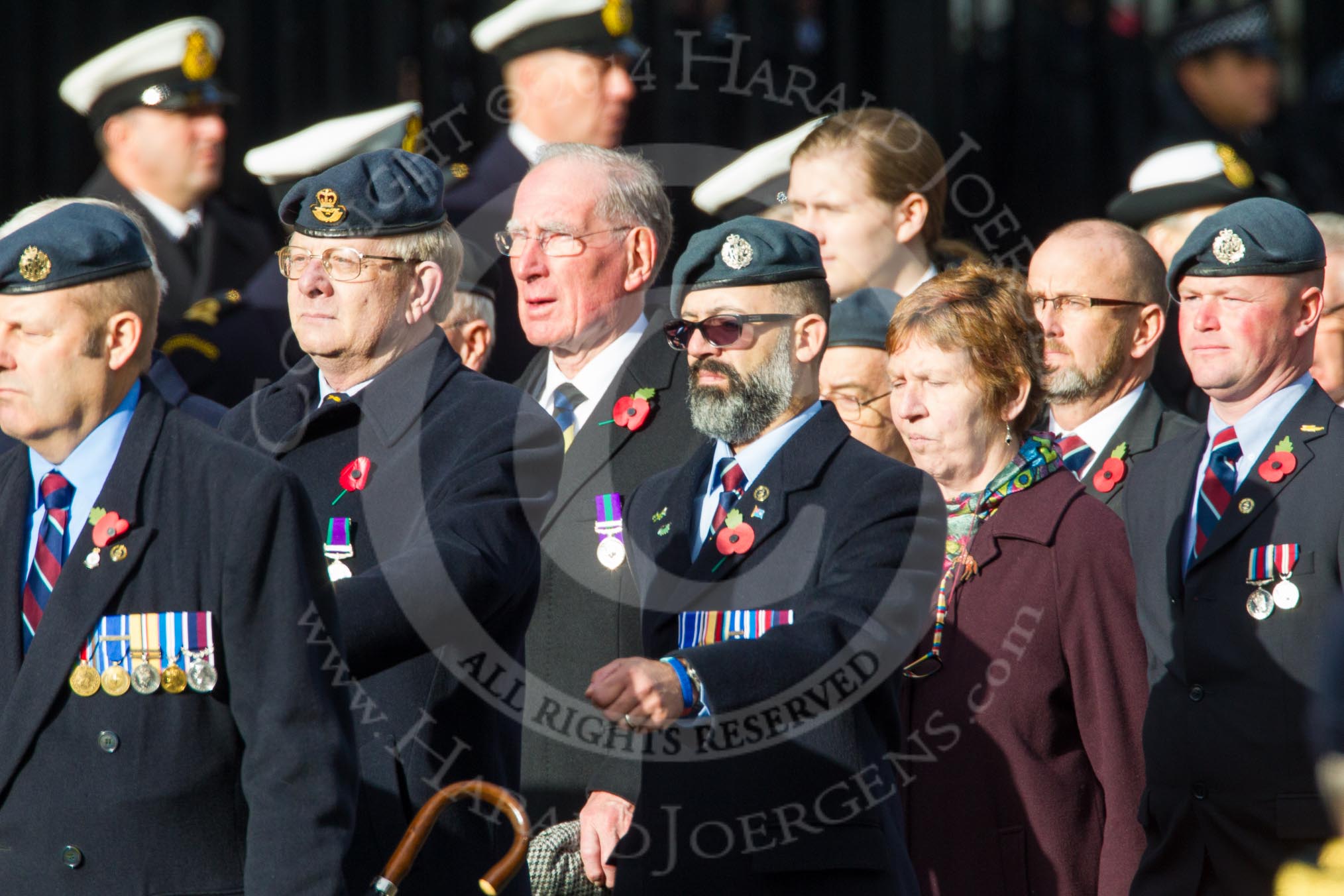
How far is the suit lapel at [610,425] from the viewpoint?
4172 millimetres

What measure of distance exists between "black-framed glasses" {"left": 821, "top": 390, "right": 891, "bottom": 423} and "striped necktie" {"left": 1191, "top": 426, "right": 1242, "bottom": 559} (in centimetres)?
96

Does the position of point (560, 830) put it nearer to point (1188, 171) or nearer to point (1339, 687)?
point (1339, 687)

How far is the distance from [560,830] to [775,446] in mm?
847

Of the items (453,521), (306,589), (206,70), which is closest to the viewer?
(306,589)

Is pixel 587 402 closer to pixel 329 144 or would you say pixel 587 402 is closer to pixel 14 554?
pixel 329 144

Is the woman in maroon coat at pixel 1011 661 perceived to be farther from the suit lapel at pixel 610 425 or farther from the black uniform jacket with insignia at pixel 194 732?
the black uniform jacket with insignia at pixel 194 732

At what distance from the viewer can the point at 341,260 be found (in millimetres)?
3461

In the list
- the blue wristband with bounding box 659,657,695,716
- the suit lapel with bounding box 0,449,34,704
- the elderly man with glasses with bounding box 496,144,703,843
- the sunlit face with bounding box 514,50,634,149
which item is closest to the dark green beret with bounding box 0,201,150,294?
the suit lapel with bounding box 0,449,34,704

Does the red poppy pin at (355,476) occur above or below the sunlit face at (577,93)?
below

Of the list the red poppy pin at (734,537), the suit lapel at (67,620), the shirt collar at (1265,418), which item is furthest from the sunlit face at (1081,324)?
the suit lapel at (67,620)

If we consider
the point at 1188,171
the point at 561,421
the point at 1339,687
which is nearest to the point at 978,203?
the point at 1188,171

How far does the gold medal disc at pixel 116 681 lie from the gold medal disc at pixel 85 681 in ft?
0.03

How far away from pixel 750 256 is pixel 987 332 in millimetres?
623

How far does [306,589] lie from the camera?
2.61m
